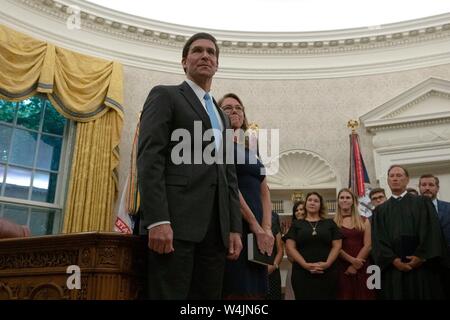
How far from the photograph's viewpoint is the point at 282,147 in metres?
8.43

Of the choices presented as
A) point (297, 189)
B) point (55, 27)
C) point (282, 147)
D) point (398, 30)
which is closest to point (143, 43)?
point (55, 27)

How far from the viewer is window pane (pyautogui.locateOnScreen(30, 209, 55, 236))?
7141 millimetres

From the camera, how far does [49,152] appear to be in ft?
24.6

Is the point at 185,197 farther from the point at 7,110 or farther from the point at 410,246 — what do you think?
the point at 7,110

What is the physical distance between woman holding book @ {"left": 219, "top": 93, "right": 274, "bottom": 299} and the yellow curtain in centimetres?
493

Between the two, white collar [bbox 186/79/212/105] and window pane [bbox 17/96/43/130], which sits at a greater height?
window pane [bbox 17/96/43/130]

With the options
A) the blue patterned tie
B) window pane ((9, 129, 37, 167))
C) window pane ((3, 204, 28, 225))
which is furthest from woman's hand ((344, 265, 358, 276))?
window pane ((9, 129, 37, 167))

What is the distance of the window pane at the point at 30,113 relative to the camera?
7.28 m

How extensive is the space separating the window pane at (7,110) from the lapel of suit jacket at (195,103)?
19.7 feet

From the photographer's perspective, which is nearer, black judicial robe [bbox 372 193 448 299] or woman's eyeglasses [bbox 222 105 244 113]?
woman's eyeglasses [bbox 222 105 244 113]

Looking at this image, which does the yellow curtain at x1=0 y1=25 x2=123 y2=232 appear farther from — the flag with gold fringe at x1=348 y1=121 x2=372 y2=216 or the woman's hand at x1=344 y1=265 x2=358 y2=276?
the woman's hand at x1=344 y1=265 x2=358 y2=276

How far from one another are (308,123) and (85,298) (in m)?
7.22

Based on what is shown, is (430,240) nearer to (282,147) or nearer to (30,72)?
(282,147)

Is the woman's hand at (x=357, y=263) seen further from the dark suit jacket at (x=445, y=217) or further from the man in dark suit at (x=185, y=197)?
the man in dark suit at (x=185, y=197)
